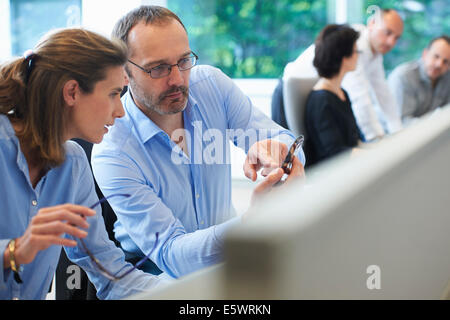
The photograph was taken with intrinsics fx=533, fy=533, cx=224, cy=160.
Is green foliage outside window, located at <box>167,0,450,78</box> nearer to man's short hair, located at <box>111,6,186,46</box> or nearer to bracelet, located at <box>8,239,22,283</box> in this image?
man's short hair, located at <box>111,6,186,46</box>

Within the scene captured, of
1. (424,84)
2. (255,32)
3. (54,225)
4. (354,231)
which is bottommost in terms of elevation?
(424,84)

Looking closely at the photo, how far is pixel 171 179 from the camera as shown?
831mm

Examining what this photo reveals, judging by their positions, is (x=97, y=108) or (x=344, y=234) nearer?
(x=344, y=234)

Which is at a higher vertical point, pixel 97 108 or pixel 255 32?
pixel 97 108

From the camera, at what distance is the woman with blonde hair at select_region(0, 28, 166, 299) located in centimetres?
61

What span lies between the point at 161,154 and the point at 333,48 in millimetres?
1183

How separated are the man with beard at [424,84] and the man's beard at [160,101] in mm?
1933

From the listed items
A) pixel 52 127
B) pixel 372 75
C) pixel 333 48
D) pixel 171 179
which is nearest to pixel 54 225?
pixel 52 127

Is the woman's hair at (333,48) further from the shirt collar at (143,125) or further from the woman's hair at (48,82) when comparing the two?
the woman's hair at (48,82)

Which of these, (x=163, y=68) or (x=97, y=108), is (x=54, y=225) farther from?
(x=163, y=68)

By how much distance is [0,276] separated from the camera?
514mm

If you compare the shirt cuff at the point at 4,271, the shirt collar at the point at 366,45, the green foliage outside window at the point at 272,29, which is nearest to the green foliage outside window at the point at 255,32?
the green foliage outside window at the point at 272,29

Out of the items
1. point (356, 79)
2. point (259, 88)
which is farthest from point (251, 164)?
point (259, 88)
